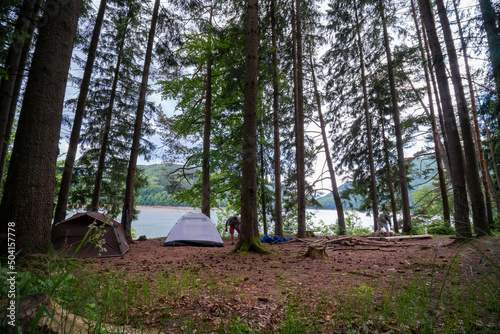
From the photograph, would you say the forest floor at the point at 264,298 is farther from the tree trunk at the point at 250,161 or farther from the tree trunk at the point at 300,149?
the tree trunk at the point at 300,149

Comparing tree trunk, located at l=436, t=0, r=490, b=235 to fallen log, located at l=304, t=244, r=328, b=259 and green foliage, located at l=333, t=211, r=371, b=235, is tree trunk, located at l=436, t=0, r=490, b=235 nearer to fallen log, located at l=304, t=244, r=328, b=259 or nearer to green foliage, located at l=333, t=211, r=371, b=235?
fallen log, located at l=304, t=244, r=328, b=259

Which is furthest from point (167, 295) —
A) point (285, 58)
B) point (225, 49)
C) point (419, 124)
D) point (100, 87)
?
point (419, 124)

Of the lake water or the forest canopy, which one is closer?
the forest canopy

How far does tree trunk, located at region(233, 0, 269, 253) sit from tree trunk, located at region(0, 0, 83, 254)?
405 cm

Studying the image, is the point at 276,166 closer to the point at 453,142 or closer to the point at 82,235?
the point at 453,142

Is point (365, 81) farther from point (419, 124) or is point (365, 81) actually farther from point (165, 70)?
point (165, 70)

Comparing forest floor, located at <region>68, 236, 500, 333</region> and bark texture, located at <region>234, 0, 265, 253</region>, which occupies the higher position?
bark texture, located at <region>234, 0, 265, 253</region>

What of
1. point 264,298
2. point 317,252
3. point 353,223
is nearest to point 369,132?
point 353,223

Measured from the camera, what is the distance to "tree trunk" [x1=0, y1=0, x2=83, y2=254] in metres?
3.89

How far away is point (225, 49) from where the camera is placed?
369 inches

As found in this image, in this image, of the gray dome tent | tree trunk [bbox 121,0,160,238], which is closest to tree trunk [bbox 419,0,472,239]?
the gray dome tent

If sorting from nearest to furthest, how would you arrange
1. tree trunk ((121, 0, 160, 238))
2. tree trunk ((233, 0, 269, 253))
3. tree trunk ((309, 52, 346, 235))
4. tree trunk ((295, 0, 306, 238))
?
tree trunk ((233, 0, 269, 253)), tree trunk ((121, 0, 160, 238)), tree trunk ((295, 0, 306, 238)), tree trunk ((309, 52, 346, 235))

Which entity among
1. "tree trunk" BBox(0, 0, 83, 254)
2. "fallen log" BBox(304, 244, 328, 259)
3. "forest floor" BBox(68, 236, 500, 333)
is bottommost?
"forest floor" BBox(68, 236, 500, 333)

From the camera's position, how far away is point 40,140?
4.12 m
